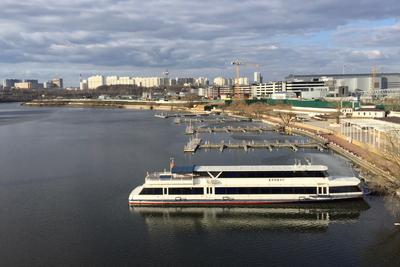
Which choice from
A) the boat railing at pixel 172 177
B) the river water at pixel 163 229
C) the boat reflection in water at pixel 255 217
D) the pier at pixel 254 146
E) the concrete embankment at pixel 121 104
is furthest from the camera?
the concrete embankment at pixel 121 104

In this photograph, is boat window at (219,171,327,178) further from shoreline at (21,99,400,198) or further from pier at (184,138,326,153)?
pier at (184,138,326,153)

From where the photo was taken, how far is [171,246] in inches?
471

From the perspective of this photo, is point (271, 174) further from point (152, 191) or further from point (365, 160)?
point (365, 160)

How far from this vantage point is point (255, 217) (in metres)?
14.0

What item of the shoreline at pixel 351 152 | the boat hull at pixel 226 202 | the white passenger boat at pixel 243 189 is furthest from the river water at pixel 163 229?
the shoreline at pixel 351 152

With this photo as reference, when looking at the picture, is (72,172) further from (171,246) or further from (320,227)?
(320,227)

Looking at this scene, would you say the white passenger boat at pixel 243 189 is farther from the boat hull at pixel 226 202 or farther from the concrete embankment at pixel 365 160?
the concrete embankment at pixel 365 160

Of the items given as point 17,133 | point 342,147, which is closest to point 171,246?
point 342,147

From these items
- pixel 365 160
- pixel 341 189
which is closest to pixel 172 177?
pixel 341 189

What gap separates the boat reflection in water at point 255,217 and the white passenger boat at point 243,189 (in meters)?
0.24

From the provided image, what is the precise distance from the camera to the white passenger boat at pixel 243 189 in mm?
15055

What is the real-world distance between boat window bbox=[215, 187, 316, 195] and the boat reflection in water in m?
0.47

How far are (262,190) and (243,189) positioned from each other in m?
0.62

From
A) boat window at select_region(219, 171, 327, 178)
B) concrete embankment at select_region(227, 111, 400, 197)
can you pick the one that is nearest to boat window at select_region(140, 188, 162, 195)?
boat window at select_region(219, 171, 327, 178)
